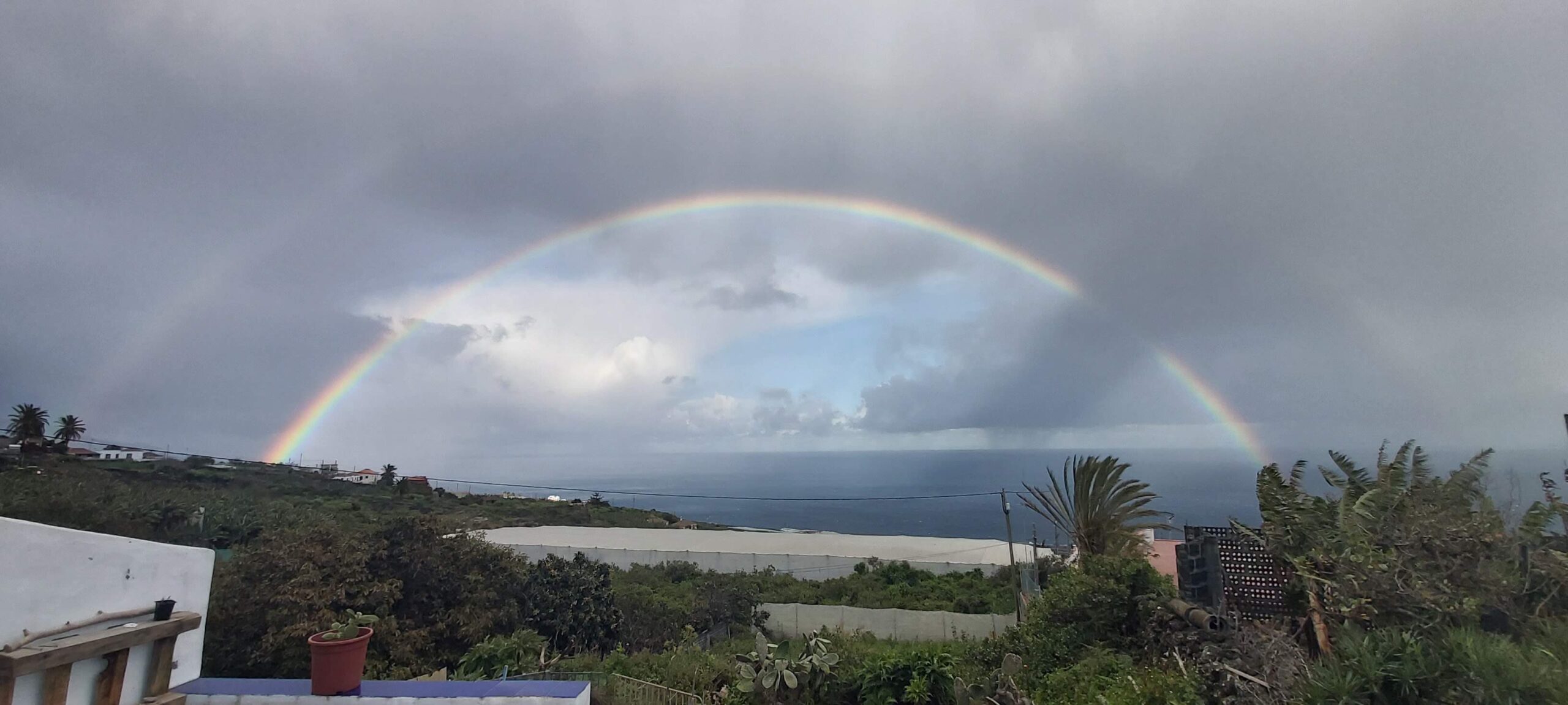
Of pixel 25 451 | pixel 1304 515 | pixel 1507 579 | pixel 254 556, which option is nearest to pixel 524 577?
pixel 254 556

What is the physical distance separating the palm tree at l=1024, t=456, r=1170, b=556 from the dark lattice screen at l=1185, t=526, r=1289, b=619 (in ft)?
8.86

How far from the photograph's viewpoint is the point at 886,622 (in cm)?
1814

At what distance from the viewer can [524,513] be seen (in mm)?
54531

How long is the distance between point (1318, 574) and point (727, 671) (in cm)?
639

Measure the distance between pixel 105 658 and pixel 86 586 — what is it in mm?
387

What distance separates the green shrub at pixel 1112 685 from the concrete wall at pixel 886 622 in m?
9.89

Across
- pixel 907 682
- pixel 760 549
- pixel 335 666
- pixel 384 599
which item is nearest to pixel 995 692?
pixel 907 682

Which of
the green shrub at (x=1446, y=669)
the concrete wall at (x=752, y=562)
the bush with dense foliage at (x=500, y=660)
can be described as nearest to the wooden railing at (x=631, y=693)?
the bush with dense foliage at (x=500, y=660)

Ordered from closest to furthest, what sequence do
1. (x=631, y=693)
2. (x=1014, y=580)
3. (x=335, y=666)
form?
(x=335, y=666), (x=631, y=693), (x=1014, y=580)

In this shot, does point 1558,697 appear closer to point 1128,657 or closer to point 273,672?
point 1128,657

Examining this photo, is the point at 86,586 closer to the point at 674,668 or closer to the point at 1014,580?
the point at 674,668

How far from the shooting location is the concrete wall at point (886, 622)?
17.2 metres

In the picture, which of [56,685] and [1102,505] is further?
[1102,505]

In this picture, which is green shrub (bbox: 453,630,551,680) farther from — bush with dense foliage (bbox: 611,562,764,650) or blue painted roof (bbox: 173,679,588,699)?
blue painted roof (bbox: 173,679,588,699)
